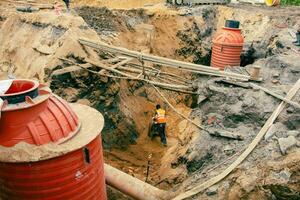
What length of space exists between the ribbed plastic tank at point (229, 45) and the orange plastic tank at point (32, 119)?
27.6ft

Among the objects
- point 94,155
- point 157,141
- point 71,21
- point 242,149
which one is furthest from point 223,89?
point 71,21

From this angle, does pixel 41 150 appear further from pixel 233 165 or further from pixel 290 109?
pixel 290 109

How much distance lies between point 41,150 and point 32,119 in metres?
0.46

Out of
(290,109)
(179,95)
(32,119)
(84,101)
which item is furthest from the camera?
(179,95)

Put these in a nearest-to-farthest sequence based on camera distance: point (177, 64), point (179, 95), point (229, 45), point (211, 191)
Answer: point (211, 191) → point (177, 64) → point (229, 45) → point (179, 95)

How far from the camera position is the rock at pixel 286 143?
18.6ft

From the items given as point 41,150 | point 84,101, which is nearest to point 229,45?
point 84,101

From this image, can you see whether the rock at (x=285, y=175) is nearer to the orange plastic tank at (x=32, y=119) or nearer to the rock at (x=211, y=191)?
the rock at (x=211, y=191)

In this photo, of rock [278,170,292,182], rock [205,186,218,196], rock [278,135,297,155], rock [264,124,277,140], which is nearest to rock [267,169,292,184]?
rock [278,170,292,182]

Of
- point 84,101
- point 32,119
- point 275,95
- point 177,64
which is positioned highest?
point 32,119

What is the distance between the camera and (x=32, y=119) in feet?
14.1

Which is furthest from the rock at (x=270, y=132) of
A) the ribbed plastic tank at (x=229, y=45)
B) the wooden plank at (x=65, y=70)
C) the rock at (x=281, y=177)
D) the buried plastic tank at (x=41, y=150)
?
the ribbed plastic tank at (x=229, y=45)

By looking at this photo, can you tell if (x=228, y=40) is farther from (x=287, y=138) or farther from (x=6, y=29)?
(x=6, y=29)

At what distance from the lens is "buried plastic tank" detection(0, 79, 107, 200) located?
4.11 meters
